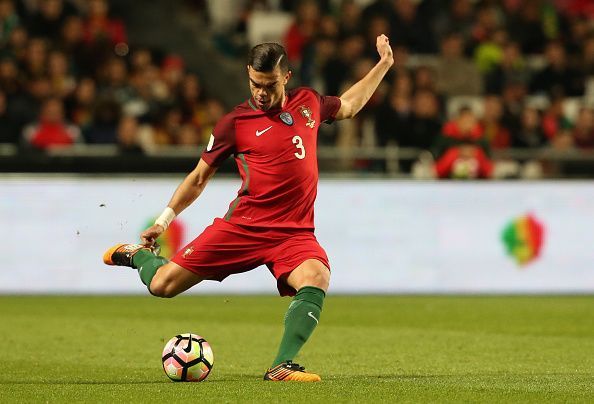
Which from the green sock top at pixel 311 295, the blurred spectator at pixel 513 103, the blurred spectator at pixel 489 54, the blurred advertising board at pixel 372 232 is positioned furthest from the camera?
the blurred spectator at pixel 489 54

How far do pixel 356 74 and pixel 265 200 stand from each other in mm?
10798

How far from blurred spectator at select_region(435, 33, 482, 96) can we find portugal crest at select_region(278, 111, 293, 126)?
1216 cm

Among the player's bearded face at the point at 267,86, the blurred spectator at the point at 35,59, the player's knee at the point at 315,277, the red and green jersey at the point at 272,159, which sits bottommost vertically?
the blurred spectator at the point at 35,59

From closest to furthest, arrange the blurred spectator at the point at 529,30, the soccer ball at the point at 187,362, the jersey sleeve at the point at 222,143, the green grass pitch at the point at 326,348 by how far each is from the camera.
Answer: the green grass pitch at the point at 326,348
the soccer ball at the point at 187,362
the jersey sleeve at the point at 222,143
the blurred spectator at the point at 529,30

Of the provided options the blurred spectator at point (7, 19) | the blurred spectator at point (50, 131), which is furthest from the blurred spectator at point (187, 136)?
the blurred spectator at point (7, 19)

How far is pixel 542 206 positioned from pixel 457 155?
1181 mm

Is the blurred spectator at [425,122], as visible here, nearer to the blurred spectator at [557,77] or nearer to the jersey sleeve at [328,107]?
the blurred spectator at [557,77]

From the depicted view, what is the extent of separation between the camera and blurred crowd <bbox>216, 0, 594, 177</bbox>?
1841cm

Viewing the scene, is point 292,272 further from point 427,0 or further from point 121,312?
point 427,0

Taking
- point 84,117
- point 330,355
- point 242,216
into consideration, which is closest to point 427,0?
point 84,117

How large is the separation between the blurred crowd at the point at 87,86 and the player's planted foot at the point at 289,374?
8.77m

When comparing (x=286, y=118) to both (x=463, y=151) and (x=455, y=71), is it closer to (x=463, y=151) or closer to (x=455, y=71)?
(x=463, y=151)

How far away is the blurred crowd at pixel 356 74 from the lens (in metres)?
17.2

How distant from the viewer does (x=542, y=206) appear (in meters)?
16.3
